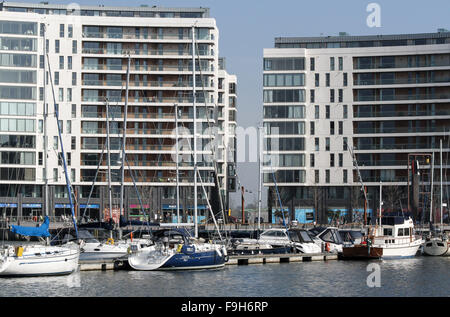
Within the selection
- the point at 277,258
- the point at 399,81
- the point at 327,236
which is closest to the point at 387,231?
the point at 327,236

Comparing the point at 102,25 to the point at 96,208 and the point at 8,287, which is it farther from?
the point at 8,287

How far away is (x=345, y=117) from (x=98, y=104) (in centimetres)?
4038

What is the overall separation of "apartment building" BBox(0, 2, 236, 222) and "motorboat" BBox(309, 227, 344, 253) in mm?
56060

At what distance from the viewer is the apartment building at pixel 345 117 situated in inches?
5202

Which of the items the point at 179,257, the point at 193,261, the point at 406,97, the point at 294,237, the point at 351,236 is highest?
the point at 406,97

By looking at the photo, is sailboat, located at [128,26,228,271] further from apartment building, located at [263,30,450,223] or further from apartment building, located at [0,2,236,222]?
apartment building, located at [263,30,450,223]

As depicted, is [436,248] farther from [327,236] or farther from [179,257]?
[179,257]

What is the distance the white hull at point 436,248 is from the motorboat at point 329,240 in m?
8.40

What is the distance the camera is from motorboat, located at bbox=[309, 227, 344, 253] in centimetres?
7168

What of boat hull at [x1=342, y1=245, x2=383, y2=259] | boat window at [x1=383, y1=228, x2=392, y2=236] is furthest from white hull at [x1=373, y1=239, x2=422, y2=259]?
boat window at [x1=383, y1=228, x2=392, y2=236]

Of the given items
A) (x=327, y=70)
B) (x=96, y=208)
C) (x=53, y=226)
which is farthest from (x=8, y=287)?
(x=327, y=70)

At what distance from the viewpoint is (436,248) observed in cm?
7600

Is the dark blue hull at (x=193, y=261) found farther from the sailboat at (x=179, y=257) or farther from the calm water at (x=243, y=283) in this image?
the calm water at (x=243, y=283)

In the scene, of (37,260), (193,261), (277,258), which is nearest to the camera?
(37,260)
